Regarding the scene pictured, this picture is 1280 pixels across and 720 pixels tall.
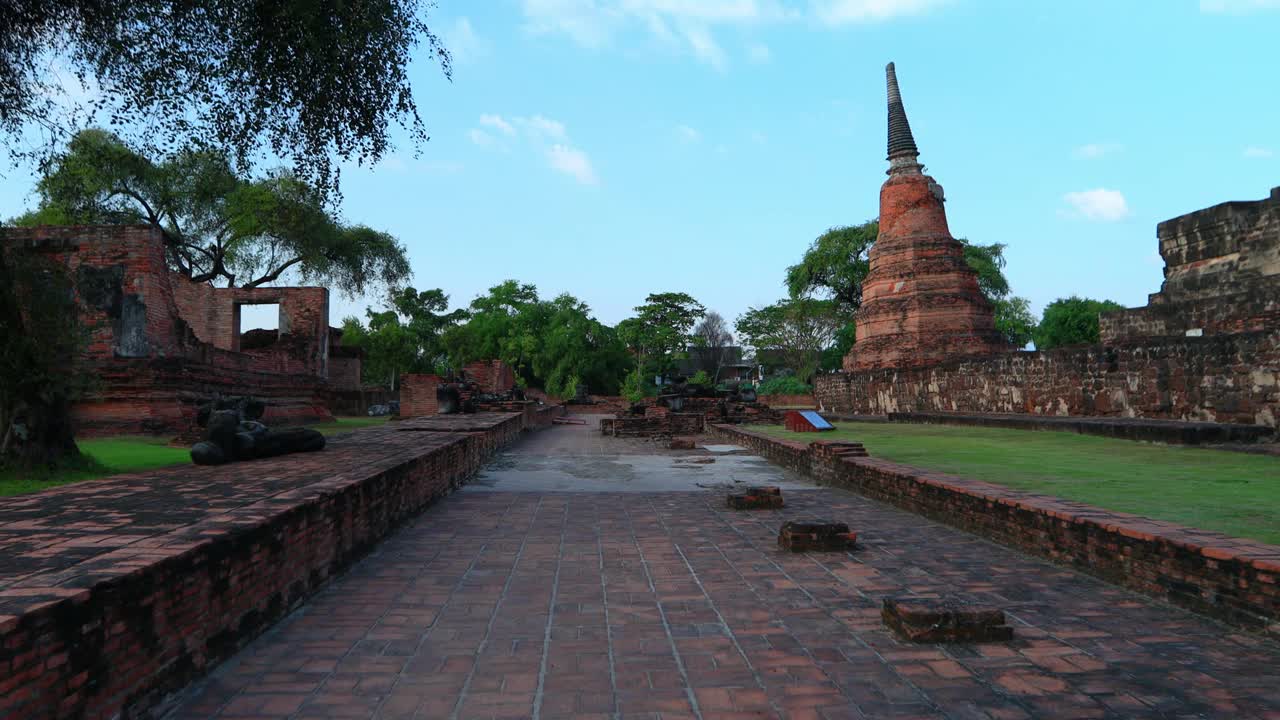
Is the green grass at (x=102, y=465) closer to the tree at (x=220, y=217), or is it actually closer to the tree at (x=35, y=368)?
the tree at (x=35, y=368)

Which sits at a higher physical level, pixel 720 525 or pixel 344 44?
pixel 344 44

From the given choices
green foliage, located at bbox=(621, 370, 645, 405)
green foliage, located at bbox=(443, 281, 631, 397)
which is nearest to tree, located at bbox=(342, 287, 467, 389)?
green foliage, located at bbox=(443, 281, 631, 397)

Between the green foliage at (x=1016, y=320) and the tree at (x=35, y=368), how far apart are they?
45110 mm

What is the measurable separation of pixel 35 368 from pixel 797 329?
44632mm

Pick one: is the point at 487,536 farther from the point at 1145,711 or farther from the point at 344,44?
the point at 344,44

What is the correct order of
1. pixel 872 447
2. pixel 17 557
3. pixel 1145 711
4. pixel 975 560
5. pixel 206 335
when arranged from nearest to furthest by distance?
pixel 1145 711 → pixel 17 557 → pixel 975 560 → pixel 872 447 → pixel 206 335

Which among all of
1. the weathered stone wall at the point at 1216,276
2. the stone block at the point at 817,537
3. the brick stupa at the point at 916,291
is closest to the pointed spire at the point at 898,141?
the brick stupa at the point at 916,291

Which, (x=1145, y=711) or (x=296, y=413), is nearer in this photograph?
(x=1145, y=711)

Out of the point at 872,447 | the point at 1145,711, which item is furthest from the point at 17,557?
the point at 872,447

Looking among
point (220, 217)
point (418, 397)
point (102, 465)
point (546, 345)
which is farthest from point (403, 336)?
point (102, 465)

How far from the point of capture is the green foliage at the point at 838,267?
141 ft

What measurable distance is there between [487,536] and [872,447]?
6.26 m

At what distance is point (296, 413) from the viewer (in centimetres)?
1720

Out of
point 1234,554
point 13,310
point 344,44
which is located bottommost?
point 1234,554
